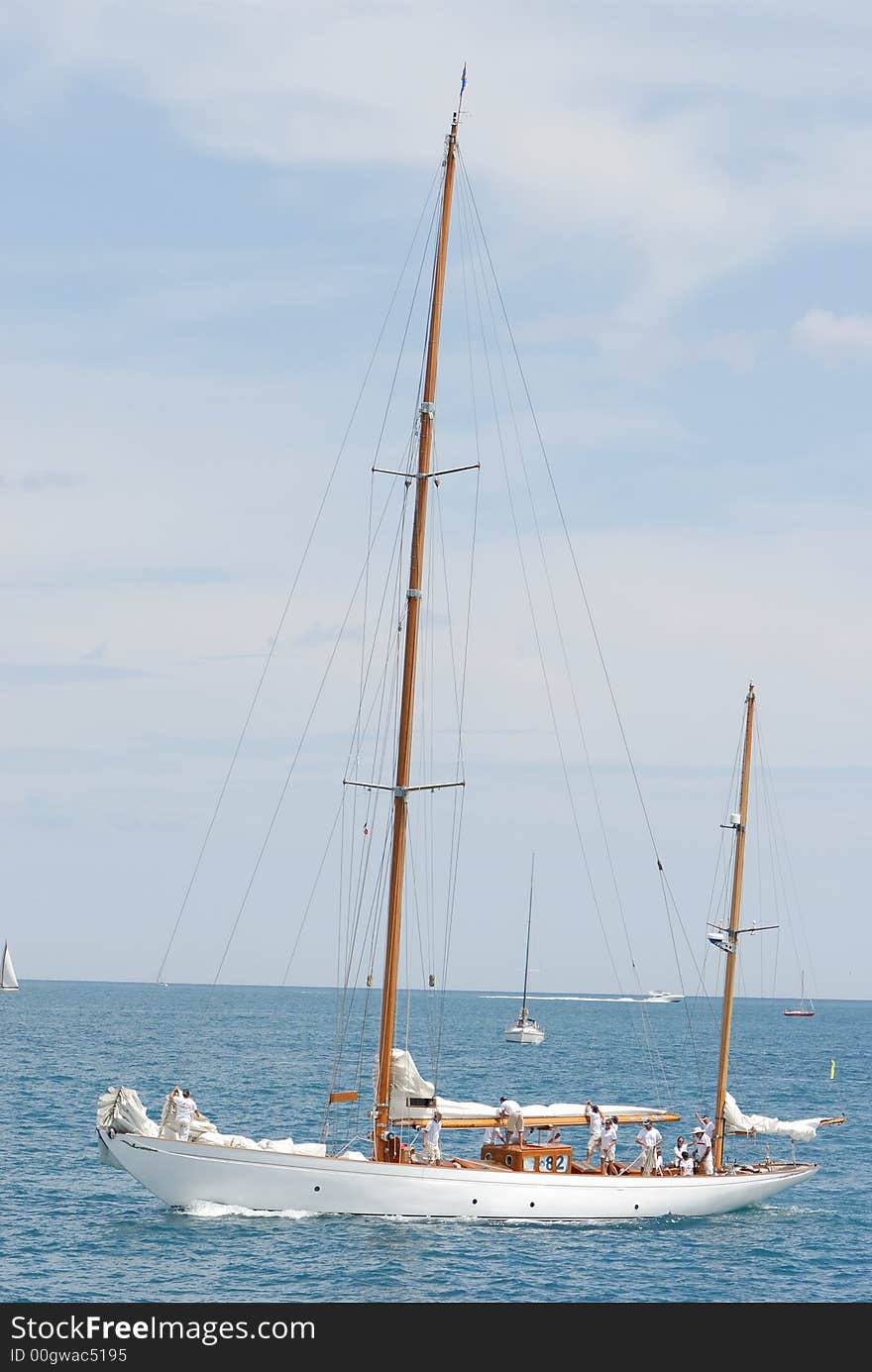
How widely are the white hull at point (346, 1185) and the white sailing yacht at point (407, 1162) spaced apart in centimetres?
3

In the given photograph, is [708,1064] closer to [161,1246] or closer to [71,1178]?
[71,1178]

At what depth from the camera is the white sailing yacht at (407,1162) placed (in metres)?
42.9

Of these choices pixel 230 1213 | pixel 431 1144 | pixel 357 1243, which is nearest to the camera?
pixel 357 1243

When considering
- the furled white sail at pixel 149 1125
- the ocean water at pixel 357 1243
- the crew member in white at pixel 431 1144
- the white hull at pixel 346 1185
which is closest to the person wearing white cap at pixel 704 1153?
the ocean water at pixel 357 1243

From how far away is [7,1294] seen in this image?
36.5 m

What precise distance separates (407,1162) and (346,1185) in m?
2.11

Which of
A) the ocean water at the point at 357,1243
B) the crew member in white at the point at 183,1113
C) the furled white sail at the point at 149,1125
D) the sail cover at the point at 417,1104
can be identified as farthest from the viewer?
the sail cover at the point at 417,1104

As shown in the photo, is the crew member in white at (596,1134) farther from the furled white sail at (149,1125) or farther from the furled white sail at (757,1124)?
the furled white sail at (149,1125)

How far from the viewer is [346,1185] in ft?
140

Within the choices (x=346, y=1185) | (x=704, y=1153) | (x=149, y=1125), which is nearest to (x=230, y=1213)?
(x=149, y=1125)

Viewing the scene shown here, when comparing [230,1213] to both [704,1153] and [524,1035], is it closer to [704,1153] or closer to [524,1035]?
[704,1153]

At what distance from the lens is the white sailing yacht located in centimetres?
4294

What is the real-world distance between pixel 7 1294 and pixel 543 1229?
14.9m
